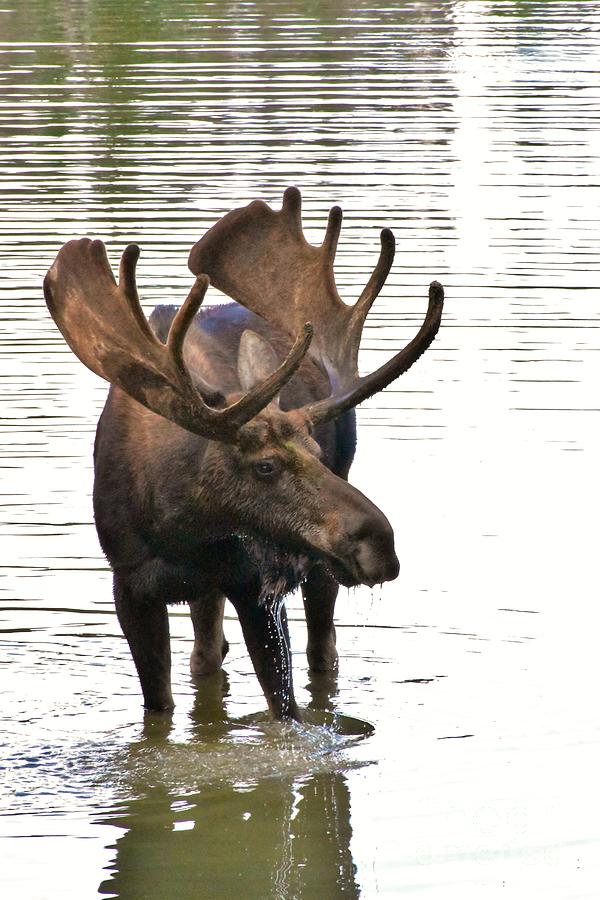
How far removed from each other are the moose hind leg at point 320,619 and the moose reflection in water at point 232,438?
0.04 ft

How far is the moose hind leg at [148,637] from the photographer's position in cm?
597

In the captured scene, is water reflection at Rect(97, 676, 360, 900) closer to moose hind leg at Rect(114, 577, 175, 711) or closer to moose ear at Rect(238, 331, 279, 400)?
moose hind leg at Rect(114, 577, 175, 711)

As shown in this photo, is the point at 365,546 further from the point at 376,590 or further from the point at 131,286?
the point at 376,590

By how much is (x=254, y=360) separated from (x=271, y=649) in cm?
91

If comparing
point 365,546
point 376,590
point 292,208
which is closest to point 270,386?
point 365,546

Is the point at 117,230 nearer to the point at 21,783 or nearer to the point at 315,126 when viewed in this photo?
the point at 315,126

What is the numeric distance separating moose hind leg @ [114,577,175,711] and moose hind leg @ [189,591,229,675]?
0.39 metres

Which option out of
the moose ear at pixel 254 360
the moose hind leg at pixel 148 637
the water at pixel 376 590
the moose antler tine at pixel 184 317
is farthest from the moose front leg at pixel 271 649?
the moose antler tine at pixel 184 317

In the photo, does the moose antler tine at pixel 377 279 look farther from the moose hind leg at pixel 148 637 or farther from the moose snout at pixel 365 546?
the moose hind leg at pixel 148 637

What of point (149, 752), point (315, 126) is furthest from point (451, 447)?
point (315, 126)

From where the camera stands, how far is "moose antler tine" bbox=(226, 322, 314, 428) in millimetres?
5281

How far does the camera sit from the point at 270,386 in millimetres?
5289

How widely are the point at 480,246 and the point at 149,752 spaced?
7418 mm

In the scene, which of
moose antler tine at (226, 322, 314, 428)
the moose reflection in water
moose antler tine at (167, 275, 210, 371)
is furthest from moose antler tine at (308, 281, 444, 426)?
moose antler tine at (167, 275, 210, 371)
